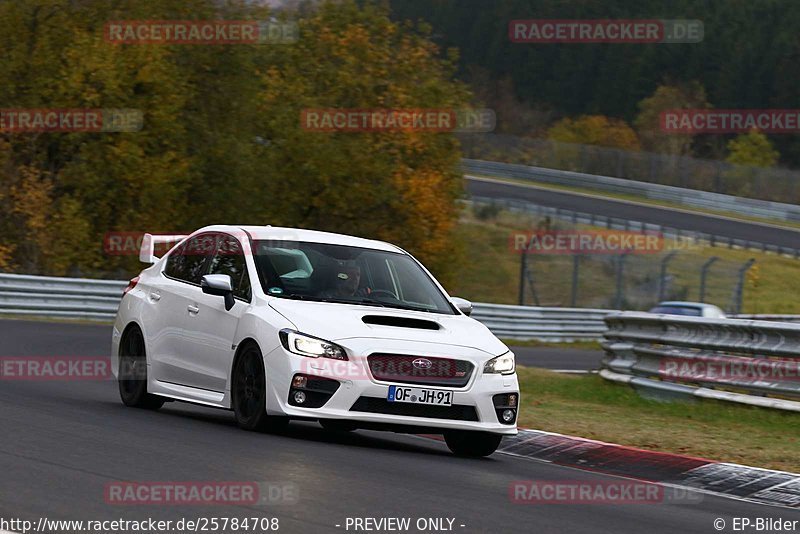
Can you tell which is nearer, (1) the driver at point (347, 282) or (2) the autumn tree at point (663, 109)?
(1) the driver at point (347, 282)

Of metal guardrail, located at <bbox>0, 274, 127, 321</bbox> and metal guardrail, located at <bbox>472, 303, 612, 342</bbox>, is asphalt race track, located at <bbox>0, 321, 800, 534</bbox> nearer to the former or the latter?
metal guardrail, located at <bbox>0, 274, 127, 321</bbox>

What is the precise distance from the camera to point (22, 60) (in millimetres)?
38875

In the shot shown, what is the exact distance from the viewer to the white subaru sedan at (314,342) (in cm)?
1010

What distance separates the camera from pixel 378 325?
1043 centimetres

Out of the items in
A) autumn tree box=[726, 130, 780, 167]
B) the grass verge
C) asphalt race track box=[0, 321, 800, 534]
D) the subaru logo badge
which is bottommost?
the grass verge

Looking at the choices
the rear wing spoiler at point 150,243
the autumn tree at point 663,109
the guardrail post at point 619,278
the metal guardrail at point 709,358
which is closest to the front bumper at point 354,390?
the rear wing spoiler at point 150,243

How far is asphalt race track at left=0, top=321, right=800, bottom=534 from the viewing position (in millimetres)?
7158

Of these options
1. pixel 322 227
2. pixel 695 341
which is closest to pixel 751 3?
pixel 322 227

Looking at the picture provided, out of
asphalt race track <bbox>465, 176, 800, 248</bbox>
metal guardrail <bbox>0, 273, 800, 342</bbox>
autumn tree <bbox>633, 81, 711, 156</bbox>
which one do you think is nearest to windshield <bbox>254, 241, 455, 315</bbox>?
metal guardrail <bbox>0, 273, 800, 342</bbox>

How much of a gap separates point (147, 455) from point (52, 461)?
68cm

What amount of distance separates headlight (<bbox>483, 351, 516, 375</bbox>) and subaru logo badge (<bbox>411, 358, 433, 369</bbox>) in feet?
1.64

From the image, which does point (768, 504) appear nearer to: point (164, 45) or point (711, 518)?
point (711, 518)

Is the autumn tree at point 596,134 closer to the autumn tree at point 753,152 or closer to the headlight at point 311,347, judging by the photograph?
the autumn tree at point 753,152

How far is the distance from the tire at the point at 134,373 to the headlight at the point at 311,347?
2.39 meters
